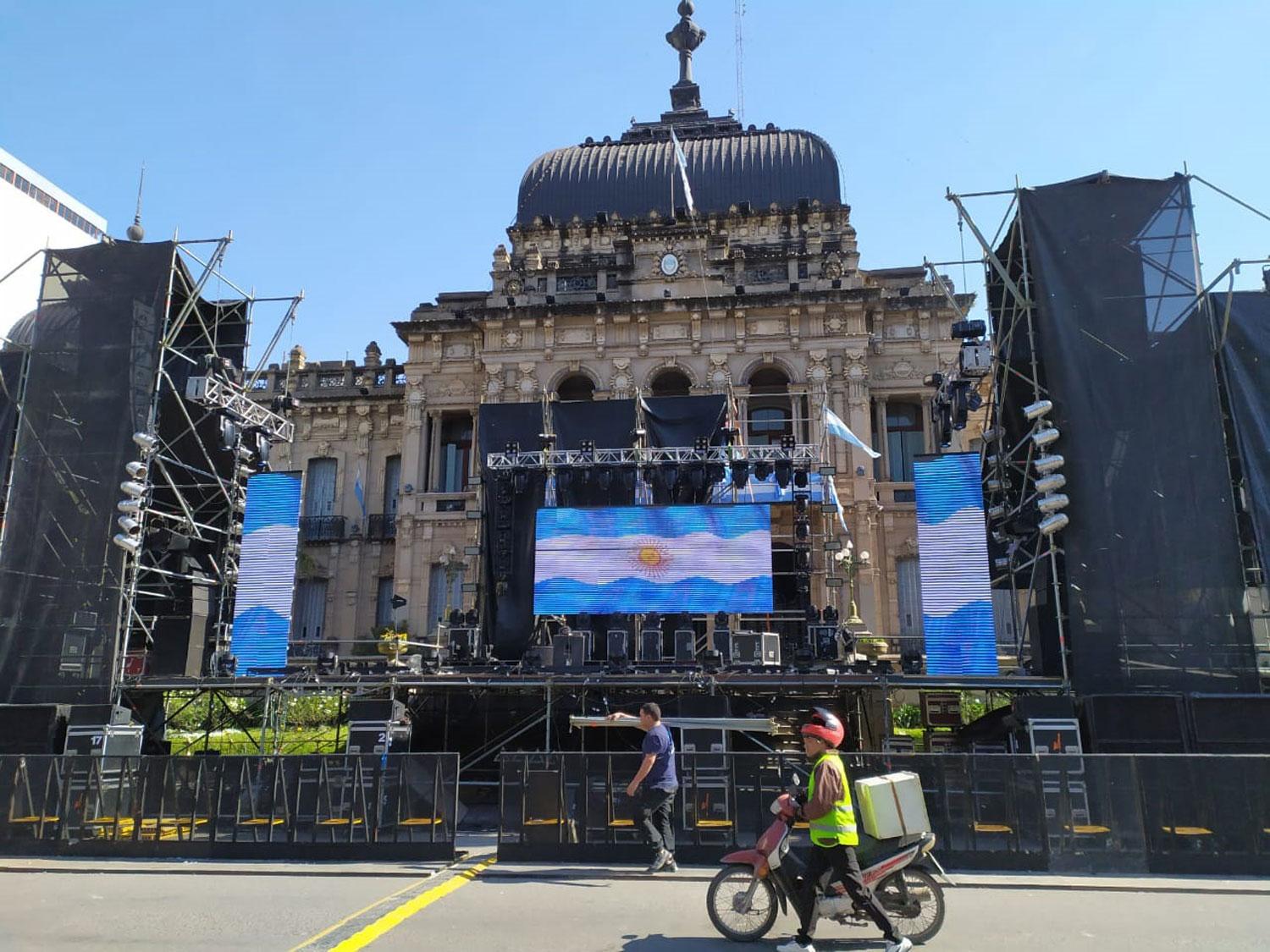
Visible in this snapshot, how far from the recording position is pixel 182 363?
22.5 meters

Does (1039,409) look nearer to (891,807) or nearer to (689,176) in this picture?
(891,807)

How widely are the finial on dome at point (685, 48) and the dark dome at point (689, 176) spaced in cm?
510

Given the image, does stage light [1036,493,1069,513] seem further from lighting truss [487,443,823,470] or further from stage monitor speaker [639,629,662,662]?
stage monitor speaker [639,629,662,662]

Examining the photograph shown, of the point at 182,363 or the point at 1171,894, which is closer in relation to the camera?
the point at 1171,894

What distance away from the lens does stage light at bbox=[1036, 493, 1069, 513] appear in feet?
51.4

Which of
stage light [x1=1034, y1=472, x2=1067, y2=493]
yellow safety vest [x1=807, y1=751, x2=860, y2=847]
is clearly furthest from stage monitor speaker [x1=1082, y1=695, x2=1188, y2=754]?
yellow safety vest [x1=807, y1=751, x2=860, y2=847]

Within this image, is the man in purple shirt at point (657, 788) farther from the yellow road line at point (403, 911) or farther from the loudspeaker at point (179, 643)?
the loudspeaker at point (179, 643)

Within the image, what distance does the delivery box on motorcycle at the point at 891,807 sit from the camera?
25.1 feet

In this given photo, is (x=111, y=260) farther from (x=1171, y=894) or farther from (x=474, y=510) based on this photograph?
(x=1171, y=894)

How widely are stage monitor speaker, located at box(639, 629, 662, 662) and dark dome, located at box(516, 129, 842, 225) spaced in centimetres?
1691

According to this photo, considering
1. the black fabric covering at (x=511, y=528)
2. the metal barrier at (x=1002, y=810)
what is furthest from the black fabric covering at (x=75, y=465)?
the metal barrier at (x=1002, y=810)

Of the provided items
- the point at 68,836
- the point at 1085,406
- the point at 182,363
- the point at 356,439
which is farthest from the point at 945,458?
the point at 356,439

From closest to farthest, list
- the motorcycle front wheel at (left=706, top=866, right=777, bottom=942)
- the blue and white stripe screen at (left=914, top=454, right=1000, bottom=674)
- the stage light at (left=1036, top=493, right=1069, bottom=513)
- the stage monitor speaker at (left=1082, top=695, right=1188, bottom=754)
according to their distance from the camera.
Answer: the motorcycle front wheel at (left=706, top=866, right=777, bottom=942) → the stage monitor speaker at (left=1082, top=695, right=1188, bottom=754) → the stage light at (left=1036, top=493, right=1069, bottom=513) → the blue and white stripe screen at (left=914, top=454, right=1000, bottom=674)

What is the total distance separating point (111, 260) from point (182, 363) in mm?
2831
